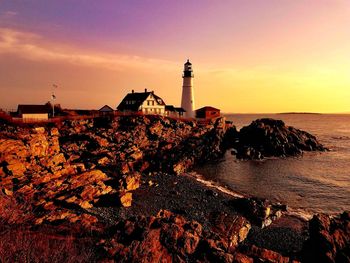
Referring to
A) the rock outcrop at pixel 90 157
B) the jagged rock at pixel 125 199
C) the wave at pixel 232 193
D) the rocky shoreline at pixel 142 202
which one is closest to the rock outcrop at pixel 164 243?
the rocky shoreline at pixel 142 202

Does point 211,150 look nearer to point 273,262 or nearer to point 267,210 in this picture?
point 267,210

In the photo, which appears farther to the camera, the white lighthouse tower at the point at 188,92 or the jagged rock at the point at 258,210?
the white lighthouse tower at the point at 188,92

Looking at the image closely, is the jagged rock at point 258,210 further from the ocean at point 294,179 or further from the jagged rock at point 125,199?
the jagged rock at point 125,199

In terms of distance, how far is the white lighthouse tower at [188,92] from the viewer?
82438 mm

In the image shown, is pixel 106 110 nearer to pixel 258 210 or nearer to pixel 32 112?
pixel 32 112

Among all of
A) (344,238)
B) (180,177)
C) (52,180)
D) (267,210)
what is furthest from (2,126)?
(344,238)

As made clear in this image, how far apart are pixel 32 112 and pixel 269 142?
53.3 m

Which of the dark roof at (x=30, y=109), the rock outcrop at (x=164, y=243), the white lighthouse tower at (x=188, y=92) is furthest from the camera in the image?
the white lighthouse tower at (x=188, y=92)

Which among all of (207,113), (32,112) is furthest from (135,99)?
(32,112)

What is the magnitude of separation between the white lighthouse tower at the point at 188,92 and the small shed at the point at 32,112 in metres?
40.1

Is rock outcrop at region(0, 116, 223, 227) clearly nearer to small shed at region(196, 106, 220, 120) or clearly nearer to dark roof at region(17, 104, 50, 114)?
dark roof at region(17, 104, 50, 114)

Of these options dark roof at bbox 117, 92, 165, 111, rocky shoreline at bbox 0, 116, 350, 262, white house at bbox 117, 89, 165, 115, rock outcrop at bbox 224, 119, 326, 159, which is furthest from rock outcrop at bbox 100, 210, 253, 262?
dark roof at bbox 117, 92, 165, 111

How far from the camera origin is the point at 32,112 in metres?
53.6

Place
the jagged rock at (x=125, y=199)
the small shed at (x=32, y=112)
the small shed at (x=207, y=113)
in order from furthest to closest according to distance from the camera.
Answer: the small shed at (x=207, y=113), the small shed at (x=32, y=112), the jagged rock at (x=125, y=199)
